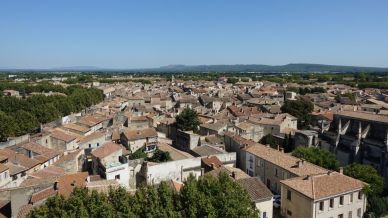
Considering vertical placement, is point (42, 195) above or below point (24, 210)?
above

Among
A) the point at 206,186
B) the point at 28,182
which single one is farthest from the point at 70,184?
the point at 206,186

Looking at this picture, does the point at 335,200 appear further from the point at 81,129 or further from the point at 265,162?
the point at 81,129

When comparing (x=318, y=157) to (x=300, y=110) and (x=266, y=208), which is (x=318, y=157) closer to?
(x=266, y=208)

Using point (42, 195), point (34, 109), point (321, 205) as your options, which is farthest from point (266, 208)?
point (34, 109)

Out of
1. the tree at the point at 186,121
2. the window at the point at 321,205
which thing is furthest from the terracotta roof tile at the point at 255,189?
the tree at the point at 186,121

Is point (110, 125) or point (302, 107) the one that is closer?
point (110, 125)

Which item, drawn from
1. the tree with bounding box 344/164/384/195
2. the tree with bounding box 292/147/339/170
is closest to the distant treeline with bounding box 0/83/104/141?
the tree with bounding box 292/147/339/170

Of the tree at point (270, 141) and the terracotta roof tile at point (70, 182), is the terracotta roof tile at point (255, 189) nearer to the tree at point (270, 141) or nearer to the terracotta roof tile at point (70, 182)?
the terracotta roof tile at point (70, 182)
